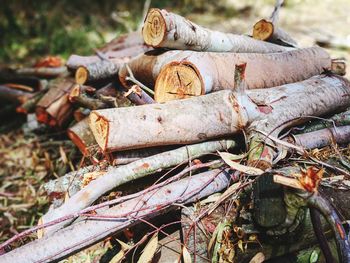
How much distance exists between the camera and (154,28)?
2559 millimetres

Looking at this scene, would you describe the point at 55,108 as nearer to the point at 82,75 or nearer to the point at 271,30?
the point at 82,75

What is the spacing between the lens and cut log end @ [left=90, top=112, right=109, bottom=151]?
6.49ft

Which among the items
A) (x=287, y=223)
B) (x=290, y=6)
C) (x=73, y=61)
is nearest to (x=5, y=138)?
(x=73, y=61)

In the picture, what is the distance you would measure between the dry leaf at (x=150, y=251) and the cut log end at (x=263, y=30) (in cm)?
205

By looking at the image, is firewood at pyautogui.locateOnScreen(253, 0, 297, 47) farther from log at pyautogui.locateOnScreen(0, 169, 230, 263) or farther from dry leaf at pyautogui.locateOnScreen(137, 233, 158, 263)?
dry leaf at pyautogui.locateOnScreen(137, 233, 158, 263)

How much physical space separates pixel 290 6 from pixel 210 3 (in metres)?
1.72

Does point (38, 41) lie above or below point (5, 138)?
above

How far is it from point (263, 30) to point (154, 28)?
117 centimetres

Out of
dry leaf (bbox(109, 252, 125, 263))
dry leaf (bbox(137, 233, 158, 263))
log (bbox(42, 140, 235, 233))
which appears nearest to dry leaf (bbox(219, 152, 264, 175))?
log (bbox(42, 140, 235, 233))

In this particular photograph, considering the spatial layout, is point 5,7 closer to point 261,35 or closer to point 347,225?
point 261,35

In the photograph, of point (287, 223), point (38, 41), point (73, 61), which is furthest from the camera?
point (38, 41)

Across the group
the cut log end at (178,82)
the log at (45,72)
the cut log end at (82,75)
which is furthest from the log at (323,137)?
the log at (45,72)

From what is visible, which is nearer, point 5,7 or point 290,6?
point 5,7

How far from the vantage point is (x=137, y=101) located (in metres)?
2.40
